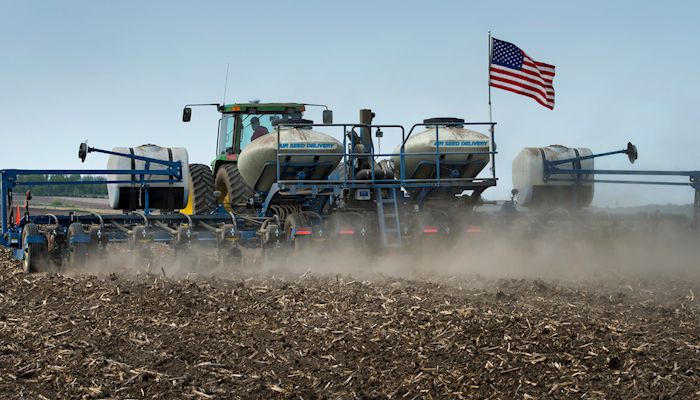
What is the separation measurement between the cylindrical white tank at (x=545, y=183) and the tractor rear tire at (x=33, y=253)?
9.60 metres

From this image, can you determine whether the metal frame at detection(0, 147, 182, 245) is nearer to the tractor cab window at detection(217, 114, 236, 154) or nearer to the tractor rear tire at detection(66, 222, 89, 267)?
the tractor rear tire at detection(66, 222, 89, 267)

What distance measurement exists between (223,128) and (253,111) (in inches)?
32.5

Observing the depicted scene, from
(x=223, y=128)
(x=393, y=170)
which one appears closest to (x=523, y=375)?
(x=393, y=170)

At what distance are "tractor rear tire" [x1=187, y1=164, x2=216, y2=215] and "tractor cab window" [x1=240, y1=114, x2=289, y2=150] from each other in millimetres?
1271

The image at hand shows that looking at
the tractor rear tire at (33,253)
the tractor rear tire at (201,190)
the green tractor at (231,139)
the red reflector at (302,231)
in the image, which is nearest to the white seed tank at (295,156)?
the red reflector at (302,231)

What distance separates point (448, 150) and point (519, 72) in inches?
129

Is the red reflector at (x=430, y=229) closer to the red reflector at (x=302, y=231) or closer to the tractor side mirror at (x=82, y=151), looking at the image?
the red reflector at (x=302, y=231)

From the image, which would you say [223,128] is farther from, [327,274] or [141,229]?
[327,274]

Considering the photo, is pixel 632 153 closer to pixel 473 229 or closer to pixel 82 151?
pixel 473 229

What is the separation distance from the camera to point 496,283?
41.4 feet

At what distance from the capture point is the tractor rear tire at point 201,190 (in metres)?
19.8

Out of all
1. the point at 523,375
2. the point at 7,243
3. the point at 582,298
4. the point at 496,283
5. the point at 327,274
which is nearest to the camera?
the point at 523,375

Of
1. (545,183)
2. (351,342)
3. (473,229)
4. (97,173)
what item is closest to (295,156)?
(473,229)

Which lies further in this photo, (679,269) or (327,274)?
(679,269)
